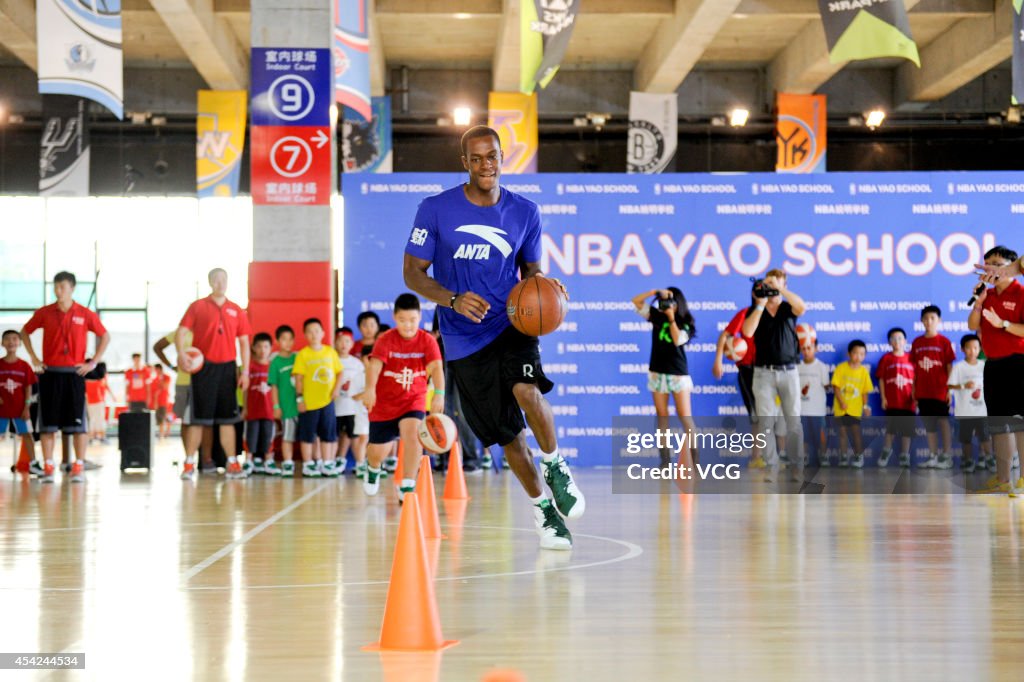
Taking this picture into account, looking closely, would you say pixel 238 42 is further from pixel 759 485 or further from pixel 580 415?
pixel 759 485

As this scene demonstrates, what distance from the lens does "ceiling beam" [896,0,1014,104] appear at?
2003 cm

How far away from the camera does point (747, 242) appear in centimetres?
1334

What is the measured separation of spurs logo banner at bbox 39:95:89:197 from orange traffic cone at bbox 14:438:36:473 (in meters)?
9.99

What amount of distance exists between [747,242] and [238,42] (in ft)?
42.6

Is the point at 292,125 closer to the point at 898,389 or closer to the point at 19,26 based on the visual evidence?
the point at 898,389

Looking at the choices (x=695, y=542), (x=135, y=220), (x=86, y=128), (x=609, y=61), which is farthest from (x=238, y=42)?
(x=695, y=542)

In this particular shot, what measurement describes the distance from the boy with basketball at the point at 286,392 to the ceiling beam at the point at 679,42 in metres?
9.65

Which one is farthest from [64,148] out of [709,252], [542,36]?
[709,252]

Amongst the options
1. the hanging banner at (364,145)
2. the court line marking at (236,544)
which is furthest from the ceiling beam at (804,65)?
the court line marking at (236,544)

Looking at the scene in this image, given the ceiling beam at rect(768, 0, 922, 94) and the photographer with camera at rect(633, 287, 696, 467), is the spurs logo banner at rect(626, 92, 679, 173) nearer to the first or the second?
the ceiling beam at rect(768, 0, 922, 94)

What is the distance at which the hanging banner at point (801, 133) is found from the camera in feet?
72.6

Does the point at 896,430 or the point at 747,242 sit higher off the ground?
the point at 747,242

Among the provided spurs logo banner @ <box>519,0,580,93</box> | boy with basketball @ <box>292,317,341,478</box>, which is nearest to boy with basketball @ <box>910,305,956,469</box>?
spurs logo banner @ <box>519,0,580,93</box>

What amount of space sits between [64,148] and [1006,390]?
1792 centimetres
